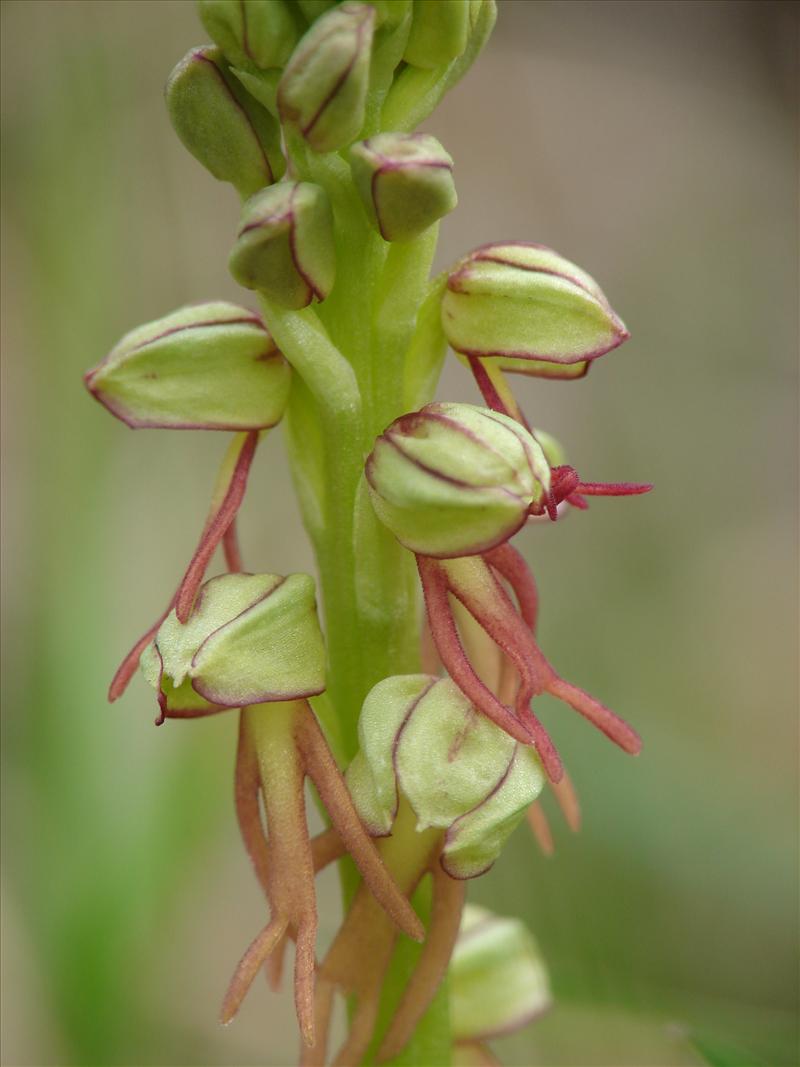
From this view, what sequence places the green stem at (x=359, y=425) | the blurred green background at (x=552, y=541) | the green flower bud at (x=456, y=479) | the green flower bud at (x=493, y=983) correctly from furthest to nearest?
the blurred green background at (x=552, y=541) < the green flower bud at (x=493, y=983) < the green stem at (x=359, y=425) < the green flower bud at (x=456, y=479)

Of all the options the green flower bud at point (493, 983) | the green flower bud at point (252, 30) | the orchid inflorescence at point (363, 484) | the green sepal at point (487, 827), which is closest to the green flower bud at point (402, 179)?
the orchid inflorescence at point (363, 484)

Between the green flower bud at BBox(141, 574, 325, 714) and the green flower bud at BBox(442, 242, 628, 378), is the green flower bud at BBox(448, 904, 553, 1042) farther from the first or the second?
the green flower bud at BBox(442, 242, 628, 378)

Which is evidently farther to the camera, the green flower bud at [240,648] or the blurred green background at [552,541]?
the blurred green background at [552,541]

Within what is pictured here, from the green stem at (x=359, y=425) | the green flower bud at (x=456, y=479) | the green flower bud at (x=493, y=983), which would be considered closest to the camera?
the green flower bud at (x=456, y=479)

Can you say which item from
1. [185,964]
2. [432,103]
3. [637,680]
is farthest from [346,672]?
[637,680]

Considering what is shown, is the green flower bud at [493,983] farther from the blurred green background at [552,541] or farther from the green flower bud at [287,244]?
the green flower bud at [287,244]

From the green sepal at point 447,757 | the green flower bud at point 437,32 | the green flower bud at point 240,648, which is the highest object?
the green flower bud at point 437,32

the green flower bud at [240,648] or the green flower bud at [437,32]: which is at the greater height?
the green flower bud at [437,32]

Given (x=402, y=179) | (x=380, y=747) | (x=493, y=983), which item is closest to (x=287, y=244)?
(x=402, y=179)
